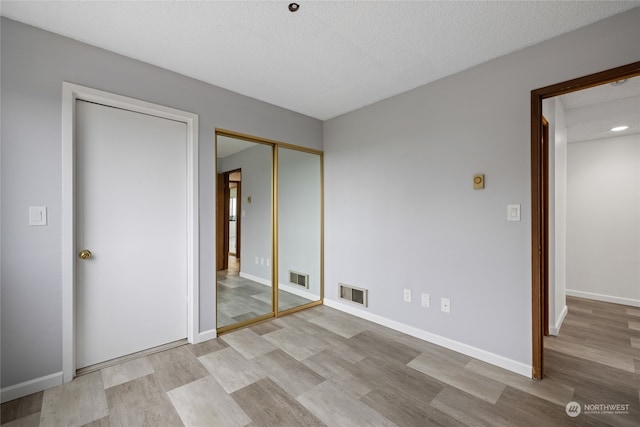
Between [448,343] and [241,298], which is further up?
[241,298]

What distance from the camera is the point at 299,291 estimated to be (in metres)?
3.70

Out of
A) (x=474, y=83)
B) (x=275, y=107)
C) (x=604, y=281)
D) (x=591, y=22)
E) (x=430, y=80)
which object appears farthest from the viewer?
(x=604, y=281)

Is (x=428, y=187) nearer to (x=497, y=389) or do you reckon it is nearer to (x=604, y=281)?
(x=497, y=389)

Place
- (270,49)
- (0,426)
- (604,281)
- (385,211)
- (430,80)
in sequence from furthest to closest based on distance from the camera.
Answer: (604,281)
(385,211)
(430,80)
(270,49)
(0,426)

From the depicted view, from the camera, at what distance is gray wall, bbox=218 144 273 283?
3395mm

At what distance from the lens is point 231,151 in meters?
3.19

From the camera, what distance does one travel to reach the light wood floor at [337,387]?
1704mm

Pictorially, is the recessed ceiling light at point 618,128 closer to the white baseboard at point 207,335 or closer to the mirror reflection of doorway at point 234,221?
the mirror reflection of doorway at point 234,221

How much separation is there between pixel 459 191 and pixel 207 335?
9.04 feet

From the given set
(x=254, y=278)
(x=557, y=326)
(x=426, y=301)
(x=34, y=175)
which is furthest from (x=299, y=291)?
(x=557, y=326)

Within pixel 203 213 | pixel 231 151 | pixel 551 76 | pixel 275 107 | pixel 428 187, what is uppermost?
pixel 275 107

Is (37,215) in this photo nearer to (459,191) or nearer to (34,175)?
(34,175)

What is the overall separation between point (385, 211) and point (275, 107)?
5.90 feet

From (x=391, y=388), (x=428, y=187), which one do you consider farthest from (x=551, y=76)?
(x=391, y=388)
